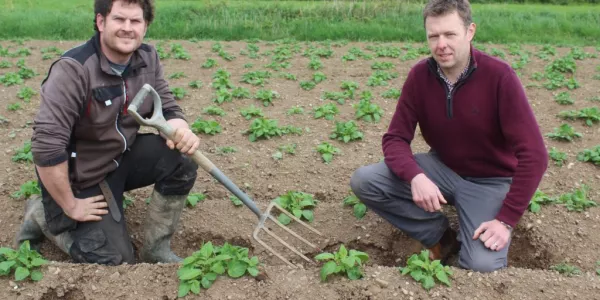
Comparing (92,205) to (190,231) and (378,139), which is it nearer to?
(190,231)

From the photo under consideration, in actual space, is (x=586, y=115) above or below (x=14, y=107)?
above

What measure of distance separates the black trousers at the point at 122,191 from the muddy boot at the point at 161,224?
0.07m

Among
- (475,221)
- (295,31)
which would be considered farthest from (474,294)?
(295,31)

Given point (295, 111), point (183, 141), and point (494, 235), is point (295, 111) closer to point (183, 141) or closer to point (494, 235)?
point (183, 141)

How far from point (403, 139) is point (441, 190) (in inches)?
17.5

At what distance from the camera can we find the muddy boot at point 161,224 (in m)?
3.92

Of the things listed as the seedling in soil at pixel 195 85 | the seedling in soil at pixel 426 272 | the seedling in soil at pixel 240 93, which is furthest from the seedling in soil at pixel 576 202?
the seedling in soil at pixel 195 85

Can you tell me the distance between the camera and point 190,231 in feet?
14.0

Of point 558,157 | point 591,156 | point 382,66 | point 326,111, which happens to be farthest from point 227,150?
point 382,66

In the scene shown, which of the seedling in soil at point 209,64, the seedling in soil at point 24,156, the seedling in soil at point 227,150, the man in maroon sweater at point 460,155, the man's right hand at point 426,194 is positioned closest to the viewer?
the man in maroon sweater at point 460,155

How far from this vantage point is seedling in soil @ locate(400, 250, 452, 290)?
9.96 feet

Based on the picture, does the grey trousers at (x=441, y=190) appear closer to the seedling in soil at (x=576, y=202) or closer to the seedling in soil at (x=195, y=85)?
the seedling in soil at (x=576, y=202)

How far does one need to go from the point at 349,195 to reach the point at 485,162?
131cm

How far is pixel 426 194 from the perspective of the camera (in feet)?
11.8
